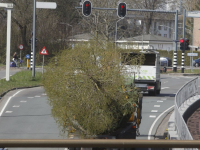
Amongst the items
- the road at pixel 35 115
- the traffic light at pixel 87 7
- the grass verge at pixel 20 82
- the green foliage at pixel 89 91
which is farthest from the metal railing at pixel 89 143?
the traffic light at pixel 87 7

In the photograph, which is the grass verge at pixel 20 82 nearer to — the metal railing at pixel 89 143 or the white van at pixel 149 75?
the white van at pixel 149 75

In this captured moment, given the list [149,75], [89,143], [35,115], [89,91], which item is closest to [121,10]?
[149,75]

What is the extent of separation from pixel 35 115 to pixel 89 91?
7943mm

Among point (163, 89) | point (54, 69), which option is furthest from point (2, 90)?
point (54, 69)

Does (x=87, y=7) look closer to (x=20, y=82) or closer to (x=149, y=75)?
(x=149, y=75)

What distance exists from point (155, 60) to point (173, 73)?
765 inches

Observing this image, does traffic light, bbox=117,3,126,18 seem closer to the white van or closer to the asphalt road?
the white van

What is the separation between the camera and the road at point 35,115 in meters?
12.9

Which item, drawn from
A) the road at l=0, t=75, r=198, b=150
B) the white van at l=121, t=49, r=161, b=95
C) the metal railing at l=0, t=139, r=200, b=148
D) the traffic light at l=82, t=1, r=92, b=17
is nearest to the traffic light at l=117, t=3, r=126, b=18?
the traffic light at l=82, t=1, r=92, b=17

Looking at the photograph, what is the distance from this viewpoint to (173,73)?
136 feet

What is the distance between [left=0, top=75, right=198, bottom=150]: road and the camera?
12.9m

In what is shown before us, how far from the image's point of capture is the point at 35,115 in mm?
16500

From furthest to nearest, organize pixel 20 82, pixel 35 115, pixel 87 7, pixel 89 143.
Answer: pixel 20 82 → pixel 87 7 → pixel 35 115 → pixel 89 143

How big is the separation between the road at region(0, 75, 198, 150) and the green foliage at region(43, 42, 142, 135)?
1257mm
